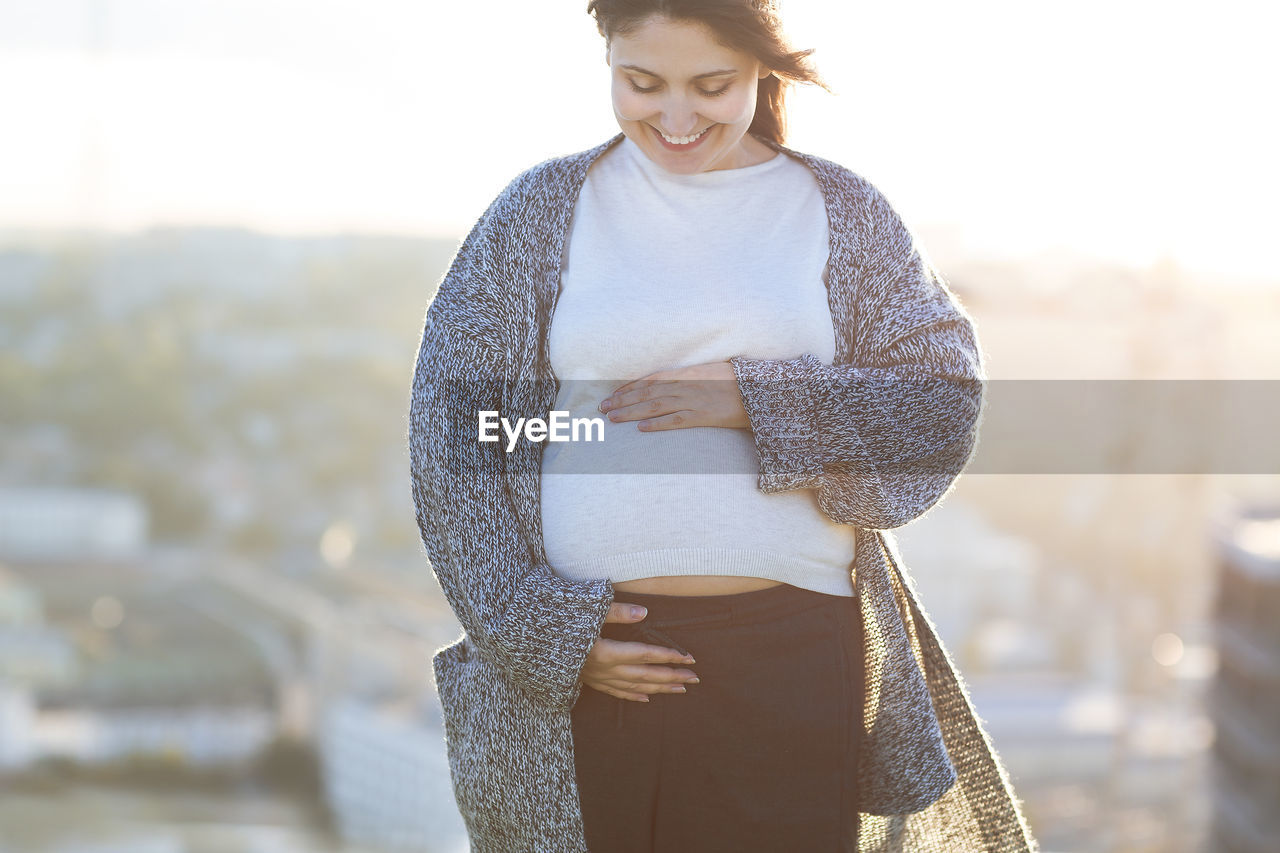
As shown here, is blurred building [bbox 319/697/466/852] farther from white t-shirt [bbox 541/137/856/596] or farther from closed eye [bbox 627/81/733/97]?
closed eye [bbox 627/81/733/97]

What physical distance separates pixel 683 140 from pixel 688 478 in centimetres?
28

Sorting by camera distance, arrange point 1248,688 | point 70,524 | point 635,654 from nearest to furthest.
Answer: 1. point 635,654
2. point 1248,688
3. point 70,524

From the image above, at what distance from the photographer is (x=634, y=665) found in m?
1.00

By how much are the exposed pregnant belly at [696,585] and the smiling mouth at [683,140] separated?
36 cm

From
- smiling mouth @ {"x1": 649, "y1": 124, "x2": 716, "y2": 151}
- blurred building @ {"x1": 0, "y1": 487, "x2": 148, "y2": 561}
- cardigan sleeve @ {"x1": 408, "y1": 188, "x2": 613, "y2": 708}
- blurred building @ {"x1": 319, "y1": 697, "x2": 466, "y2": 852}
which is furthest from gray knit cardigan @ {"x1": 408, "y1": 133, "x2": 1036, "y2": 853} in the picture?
blurred building @ {"x1": 0, "y1": 487, "x2": 148, "y2": 561}

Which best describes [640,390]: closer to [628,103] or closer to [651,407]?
[651,407]

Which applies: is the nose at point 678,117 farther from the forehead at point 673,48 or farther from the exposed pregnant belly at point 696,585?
Result: the exposed pregnant belly at point 696,585

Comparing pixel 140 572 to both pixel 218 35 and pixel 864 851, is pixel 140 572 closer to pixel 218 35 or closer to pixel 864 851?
pixel 218 35

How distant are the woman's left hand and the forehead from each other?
245 millimetres

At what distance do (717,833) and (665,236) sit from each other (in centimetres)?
50

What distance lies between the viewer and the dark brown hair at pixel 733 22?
1.00 meters

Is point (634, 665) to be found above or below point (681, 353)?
below

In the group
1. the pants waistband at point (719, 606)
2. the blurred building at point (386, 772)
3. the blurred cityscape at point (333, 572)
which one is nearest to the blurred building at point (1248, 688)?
the blurred cityscape at point (333, 572)

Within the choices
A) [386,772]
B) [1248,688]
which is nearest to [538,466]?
[1248,688]
